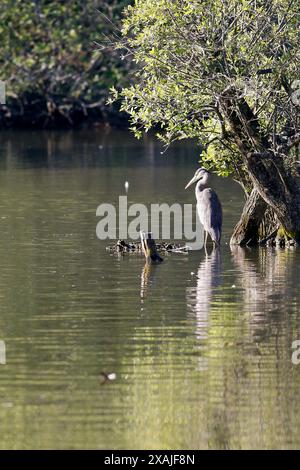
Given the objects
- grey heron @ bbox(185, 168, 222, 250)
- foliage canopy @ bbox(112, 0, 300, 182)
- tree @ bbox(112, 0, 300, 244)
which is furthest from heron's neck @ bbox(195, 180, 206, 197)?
foliage canopy @ bbox(112, 0, 300, 182)

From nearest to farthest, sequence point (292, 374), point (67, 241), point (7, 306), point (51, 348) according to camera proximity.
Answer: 1. point (292, 374)
2. point (51, 348)
3. point (7, 306)
4. point (67, 241)

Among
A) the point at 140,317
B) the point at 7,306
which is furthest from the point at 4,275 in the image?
the point at 140,317

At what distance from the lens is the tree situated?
17.7m

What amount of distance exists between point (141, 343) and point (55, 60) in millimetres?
33977

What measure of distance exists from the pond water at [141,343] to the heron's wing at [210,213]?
464 millimetres

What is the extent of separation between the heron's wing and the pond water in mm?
464

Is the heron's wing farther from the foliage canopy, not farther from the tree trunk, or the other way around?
the foliage canopy

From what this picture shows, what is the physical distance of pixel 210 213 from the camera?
795 inches

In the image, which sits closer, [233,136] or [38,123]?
[233,136]

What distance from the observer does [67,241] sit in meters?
20.5

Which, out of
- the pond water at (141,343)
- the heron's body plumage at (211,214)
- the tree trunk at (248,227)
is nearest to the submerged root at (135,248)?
the pond water at (141,343)
